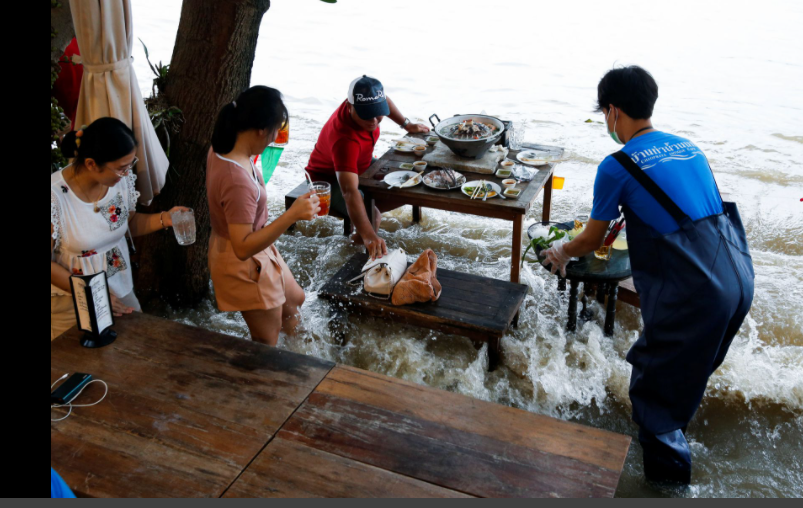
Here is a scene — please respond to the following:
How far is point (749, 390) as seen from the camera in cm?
379

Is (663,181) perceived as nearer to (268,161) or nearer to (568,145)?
(268,161)

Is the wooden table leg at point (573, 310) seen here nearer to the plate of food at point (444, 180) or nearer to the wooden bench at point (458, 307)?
the wooden bench at point (458, 307)

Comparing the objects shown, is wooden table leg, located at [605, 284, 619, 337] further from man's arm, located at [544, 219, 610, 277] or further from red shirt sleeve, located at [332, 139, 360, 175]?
red shirt sleeve, located at [332, 139, 360, 175]

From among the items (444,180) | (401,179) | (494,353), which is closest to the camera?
(494,353)

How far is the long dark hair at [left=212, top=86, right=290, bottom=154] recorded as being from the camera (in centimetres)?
280

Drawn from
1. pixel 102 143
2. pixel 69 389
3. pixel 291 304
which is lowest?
pixel 291 304

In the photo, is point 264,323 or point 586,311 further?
point 586,311

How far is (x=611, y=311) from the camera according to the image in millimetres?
4145

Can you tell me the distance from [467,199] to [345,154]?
0.93 m

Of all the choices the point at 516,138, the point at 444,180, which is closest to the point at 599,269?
the point at 444,180

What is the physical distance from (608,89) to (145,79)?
1039cm

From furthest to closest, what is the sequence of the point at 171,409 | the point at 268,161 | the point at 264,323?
the point at 268,161, the point at 264,323, the point at 171,409

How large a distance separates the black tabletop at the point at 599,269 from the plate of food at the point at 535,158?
131cm

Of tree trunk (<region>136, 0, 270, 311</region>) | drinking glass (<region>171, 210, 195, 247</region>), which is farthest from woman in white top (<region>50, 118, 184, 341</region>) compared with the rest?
tree trunk (<region>136, 0, 270, 311</region>)
